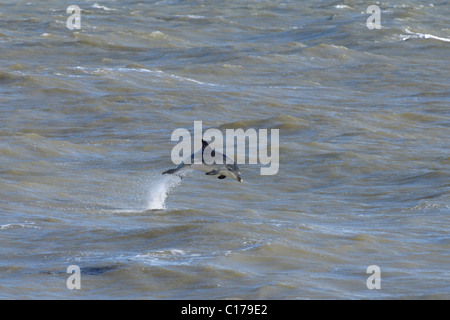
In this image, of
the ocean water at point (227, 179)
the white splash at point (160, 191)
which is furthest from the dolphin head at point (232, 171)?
the white splash at point (160, 191)

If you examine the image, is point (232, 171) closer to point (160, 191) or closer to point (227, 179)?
point (160, 191)

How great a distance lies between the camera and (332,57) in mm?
31359

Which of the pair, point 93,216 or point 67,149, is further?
point 67,149

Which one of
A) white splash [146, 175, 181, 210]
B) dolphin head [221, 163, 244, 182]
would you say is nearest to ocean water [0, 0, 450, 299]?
white splash [146, 175, 181, 210]

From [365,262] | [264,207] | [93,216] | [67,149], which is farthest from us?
[67,149]

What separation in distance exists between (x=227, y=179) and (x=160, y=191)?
144 centimetres

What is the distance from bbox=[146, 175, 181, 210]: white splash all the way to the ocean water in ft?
0.14

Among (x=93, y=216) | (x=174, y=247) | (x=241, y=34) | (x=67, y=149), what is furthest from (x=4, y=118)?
(x=241, y=34)

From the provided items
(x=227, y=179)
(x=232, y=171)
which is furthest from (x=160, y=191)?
(x=232, y=171)

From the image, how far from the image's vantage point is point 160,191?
1703 centimetres

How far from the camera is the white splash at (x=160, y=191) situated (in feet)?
53.2

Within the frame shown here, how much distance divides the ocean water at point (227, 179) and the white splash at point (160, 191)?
0.04 meters

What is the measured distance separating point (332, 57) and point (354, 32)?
5.20 metres
